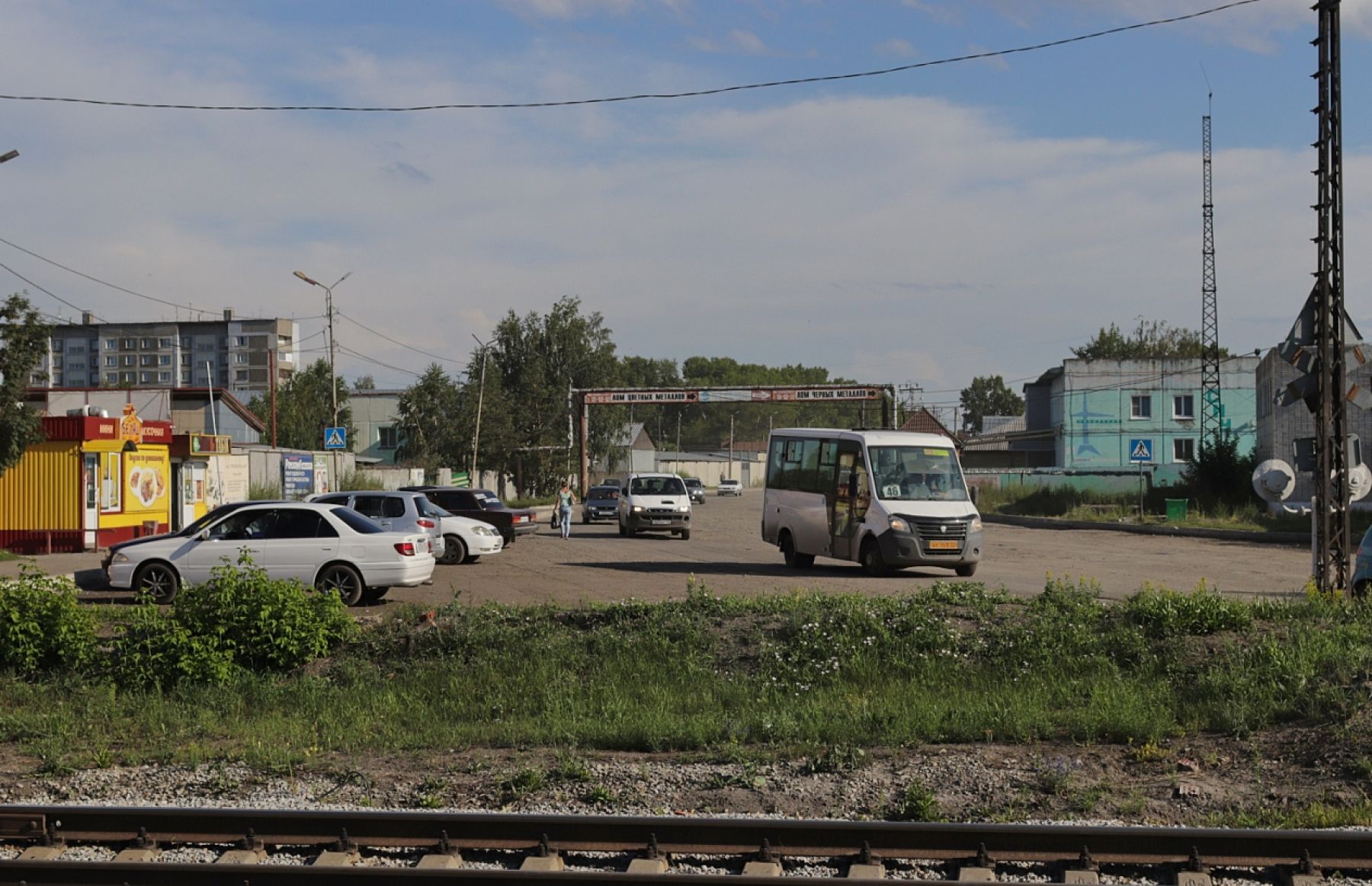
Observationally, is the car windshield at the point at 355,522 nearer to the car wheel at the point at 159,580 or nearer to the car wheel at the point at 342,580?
the car wheel at the point at 342,580

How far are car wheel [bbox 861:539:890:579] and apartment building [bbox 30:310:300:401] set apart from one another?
131796 mm

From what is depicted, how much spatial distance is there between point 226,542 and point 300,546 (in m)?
1.23

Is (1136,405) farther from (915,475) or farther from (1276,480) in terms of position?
(1276,480)

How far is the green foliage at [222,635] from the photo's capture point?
12.2 m

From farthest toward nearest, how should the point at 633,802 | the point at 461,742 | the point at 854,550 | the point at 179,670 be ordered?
1. the point at 854,550
2. the point at 179,670
3. the point at 461,742
4. the point at 633,802

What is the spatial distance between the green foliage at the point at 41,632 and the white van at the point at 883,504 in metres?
14.1

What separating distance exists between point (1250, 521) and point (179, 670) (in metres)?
35.6

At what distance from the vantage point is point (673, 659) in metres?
12.6

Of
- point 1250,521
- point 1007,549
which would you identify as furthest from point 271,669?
point 1250,521

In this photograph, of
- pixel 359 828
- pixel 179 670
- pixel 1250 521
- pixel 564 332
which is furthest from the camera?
pixel 564 332

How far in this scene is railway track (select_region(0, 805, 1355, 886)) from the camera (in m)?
6.82

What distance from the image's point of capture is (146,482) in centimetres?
3362

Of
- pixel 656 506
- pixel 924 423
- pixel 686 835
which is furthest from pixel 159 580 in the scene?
pixel 924 423

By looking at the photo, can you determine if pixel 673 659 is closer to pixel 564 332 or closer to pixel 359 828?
pixel 359 828
